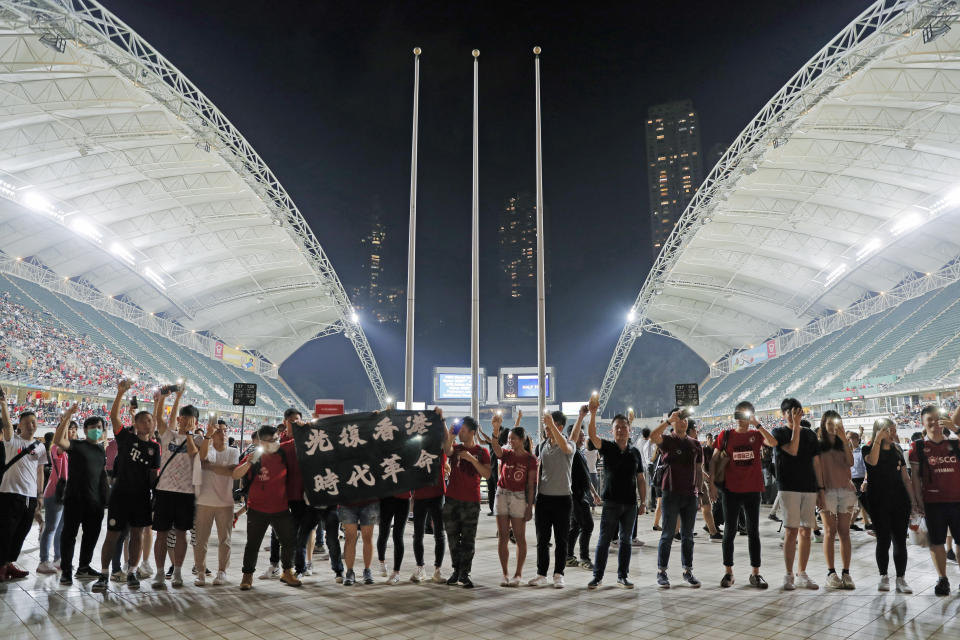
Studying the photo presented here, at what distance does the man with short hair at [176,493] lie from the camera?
19.5 feet

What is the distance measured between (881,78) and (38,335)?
34271mm

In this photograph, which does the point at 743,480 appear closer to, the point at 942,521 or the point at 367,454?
the point at 942,521

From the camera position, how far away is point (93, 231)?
2589 cm

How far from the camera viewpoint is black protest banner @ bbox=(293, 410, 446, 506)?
6137mm

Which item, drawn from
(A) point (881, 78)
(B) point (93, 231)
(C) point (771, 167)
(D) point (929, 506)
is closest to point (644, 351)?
(C) point (771, 167)

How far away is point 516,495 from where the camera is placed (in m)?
6.21

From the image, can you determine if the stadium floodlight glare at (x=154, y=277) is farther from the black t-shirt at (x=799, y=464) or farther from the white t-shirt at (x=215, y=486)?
the black t-shirt at (x=799, y=464)

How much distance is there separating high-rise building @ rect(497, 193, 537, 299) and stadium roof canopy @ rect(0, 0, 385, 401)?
7776 centimetres

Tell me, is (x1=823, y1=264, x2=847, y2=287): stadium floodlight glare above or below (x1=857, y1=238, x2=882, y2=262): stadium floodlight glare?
below

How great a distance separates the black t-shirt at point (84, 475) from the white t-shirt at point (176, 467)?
642mm

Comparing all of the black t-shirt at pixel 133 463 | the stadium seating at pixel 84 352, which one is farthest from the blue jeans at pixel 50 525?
the stadium seating at pixel 84 352

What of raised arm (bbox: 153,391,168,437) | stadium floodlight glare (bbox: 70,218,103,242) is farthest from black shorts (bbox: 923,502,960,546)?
stadium floodlight glare (bbox: 70,218,103,242)

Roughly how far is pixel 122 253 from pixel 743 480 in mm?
29901

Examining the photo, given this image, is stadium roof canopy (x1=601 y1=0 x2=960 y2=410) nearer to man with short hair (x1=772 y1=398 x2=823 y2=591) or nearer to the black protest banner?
man with short hair (x1=772 y1=398 x2=823 y2=591)
